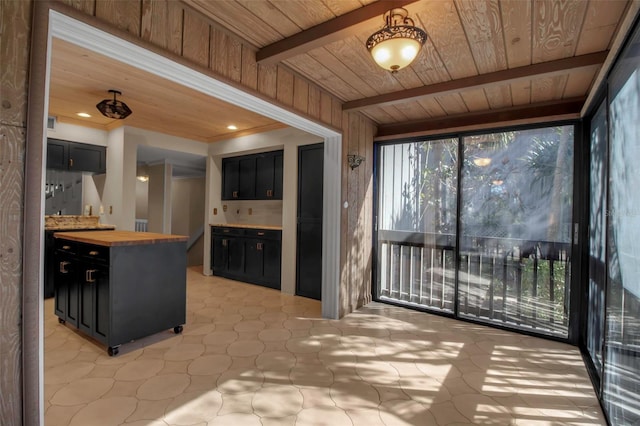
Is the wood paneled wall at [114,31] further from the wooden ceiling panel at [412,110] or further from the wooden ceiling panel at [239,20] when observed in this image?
the wooden ceiling panel at [412,110]

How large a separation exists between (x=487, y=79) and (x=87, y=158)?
5.33 metres

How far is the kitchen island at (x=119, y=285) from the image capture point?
2.52 meters

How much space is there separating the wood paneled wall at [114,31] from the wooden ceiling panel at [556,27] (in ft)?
5.75

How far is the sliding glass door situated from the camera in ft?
10.2

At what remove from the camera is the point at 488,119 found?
11.2 ft

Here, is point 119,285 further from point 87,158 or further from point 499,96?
point 499,96

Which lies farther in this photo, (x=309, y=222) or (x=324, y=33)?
(x=309, y=222)

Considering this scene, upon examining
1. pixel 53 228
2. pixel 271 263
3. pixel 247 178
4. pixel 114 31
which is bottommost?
pixel 271 263

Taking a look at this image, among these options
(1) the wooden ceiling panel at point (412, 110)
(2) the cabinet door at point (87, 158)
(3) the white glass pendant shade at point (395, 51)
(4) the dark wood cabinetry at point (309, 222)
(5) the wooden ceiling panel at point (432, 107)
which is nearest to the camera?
(3) the white glass pendant shade at point (395, 51)

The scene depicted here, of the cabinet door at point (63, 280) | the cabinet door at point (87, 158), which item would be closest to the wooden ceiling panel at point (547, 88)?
the cabinet door at point (63, 280)

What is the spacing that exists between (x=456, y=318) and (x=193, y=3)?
3799 millimetres

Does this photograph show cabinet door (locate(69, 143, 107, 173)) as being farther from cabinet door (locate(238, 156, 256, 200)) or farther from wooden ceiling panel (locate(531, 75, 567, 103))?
wooden ceiling panel (locate(531, 75, 567, 103))

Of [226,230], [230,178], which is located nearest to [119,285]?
[226,230]

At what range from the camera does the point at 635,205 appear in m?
1.54
